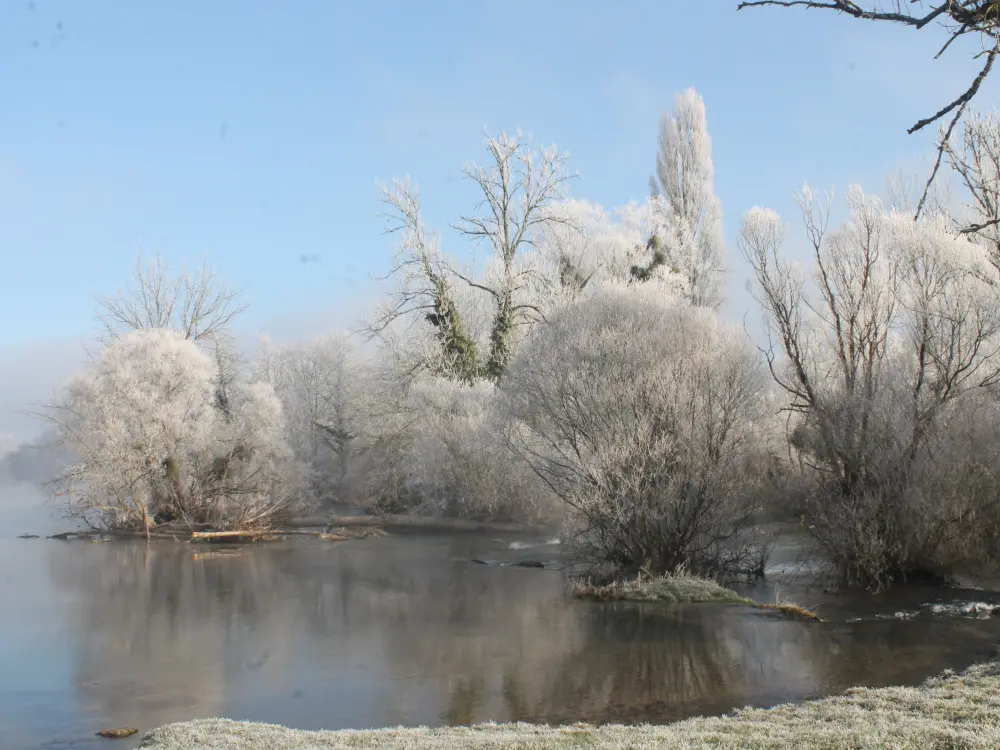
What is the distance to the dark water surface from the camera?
11000 millimetres

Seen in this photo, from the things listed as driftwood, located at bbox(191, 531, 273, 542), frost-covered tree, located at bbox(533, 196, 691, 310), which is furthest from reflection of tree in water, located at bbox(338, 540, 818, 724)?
frost-covered tree, located at bbox(533, 196, 691, 310)

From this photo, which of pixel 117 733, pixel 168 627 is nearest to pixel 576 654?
pixel 117 733

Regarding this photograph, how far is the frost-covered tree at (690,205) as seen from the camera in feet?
143

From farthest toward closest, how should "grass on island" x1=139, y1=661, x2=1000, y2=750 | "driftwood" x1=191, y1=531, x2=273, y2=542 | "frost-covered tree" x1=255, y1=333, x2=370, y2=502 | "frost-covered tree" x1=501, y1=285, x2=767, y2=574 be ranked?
"frost-covered tree" x1=255, y1=333, x2=370, y2=502 < "driftwood" x1=191, y1=531, x2=273, y2=542 < "frost-covered tree" x1=501, y1=285, x2=767, y2=574 < "grass on island" x1=139, y1=661, x2=1000, y2=750

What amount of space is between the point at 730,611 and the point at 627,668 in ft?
15.1

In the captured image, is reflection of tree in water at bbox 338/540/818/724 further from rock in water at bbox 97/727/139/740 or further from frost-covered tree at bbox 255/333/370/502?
frost-covered tree at bbox 255/333/370/502

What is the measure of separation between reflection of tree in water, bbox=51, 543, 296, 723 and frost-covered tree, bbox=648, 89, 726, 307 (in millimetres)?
25504

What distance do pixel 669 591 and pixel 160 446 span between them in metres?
20.4

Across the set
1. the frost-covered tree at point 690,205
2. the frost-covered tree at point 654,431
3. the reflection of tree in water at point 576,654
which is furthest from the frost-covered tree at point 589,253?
the reflection of tree in water at point 576,654

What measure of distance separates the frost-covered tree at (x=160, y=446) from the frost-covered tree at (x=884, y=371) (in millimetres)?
18933

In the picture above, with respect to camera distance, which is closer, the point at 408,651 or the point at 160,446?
the point at 408,651

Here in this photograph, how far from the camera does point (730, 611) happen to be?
16.7m

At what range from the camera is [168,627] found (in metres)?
16.4

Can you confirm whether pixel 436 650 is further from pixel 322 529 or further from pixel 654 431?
pixel 322 529
